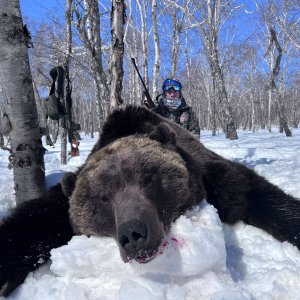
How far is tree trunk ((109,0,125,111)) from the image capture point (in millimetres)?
5324

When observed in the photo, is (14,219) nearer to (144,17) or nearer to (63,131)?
(63,131)

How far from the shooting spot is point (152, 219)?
1.99m

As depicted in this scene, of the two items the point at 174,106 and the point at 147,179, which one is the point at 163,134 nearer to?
the point at 147,179

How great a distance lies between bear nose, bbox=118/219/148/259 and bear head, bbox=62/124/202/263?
0.22 metres

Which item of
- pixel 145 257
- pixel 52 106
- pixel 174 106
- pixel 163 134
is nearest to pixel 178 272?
pixel 145 257

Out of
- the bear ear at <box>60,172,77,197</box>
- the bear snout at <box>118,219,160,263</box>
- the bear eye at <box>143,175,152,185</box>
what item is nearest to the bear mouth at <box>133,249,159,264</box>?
the bear snout at <box>118,219,160,263</box>

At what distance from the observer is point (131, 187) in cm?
231

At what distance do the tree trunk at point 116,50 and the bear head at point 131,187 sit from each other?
287cm

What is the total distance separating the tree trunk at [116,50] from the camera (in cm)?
532

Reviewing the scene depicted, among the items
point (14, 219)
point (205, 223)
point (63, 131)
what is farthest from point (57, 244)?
point (63, 131)

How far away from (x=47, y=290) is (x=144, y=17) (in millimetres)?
22002

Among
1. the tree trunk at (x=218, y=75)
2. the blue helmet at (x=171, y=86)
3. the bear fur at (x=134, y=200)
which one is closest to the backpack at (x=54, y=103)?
the blue helmet at (x=171, y=86)

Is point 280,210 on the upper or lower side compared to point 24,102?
lower

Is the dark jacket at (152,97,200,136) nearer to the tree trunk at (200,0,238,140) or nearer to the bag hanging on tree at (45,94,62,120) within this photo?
the bag hanging on tree at (45,94,62,120)
